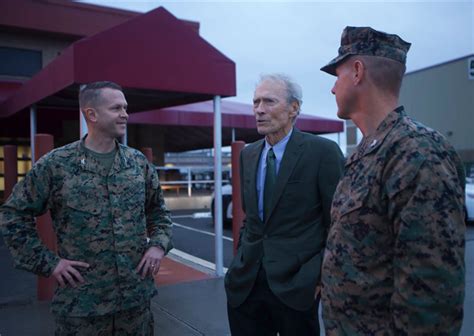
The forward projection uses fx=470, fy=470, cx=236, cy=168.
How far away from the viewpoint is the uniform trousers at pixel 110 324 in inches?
97.3

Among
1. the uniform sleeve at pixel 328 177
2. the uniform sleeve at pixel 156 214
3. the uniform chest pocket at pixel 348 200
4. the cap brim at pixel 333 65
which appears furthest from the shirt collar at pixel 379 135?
the uniform sleeve at pixel 156 214

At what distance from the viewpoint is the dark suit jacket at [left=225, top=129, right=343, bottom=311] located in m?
2.50

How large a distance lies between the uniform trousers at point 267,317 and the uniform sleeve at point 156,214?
583 mm

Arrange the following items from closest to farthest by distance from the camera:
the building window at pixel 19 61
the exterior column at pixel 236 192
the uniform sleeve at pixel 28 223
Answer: the uniform sleeve at pixel 28 223
the exterior column at pixel 236 192
the building window at pixel 19 61

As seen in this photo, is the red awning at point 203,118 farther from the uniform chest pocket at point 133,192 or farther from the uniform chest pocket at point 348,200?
the uniform chest pocket at point 348,200

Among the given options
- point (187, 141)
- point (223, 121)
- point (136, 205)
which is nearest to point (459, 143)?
point (187, 141)

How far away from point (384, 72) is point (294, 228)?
1.14 m

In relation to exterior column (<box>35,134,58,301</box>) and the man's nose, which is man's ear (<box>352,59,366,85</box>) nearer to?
the man's nose

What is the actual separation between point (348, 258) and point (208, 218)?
12.7m

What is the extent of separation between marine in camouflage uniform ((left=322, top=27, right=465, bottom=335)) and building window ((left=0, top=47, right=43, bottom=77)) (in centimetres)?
1399

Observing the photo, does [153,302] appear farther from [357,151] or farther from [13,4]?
[13,4]

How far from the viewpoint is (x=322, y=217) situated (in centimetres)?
265

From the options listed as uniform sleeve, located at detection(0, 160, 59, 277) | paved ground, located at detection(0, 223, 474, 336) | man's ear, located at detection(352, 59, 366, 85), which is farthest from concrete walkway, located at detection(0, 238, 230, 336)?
man's ear, located at detection(352, 59, 366, 85)

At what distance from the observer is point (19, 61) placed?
1409 cm
